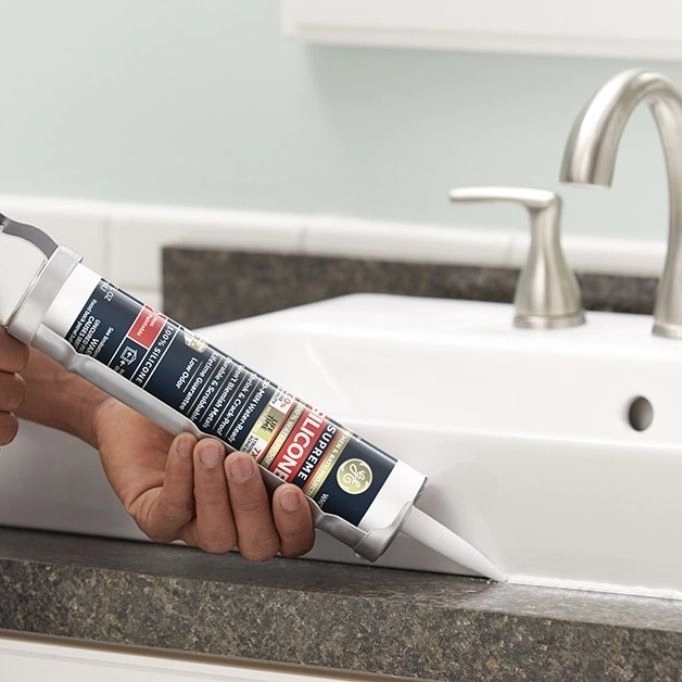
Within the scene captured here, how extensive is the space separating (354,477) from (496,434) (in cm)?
8

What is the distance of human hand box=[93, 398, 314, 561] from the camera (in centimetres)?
70

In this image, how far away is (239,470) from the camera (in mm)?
695

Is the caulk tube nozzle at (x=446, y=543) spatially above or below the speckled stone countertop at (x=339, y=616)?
above

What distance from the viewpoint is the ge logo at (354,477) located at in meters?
0.71

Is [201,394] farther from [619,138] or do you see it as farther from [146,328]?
[619,138]

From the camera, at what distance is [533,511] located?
73cm

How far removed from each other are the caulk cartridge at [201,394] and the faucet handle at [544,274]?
1.10 ft

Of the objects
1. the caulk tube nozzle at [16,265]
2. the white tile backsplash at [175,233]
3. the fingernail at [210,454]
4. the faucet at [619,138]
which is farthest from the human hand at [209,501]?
the white tile backsplash at [175,233]

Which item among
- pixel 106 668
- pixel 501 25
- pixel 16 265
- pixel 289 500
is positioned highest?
pixel 501 25

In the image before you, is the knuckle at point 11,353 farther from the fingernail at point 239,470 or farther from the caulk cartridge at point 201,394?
the fingernail at point 239,470

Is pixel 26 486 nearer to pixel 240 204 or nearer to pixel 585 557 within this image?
pixel 585 557

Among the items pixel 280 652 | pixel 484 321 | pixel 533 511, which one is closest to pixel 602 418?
pixel 484 321

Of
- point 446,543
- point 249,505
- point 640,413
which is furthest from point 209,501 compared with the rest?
point 640,413

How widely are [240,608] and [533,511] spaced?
16 cm
